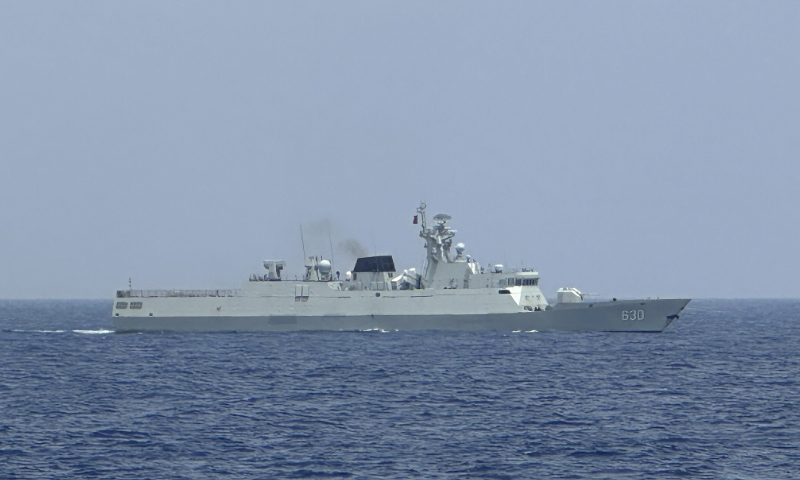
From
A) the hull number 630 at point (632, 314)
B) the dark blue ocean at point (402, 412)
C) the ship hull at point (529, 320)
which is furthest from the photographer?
the hull number 630 at point (632, 314)

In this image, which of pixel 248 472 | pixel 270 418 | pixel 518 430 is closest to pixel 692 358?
pixel 518 430

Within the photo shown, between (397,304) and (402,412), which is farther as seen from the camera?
(397,304)

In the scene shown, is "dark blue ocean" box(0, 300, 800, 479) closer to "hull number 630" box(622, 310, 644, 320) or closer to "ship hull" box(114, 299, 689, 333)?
"ship hull" box(114, 299, 689, 333)

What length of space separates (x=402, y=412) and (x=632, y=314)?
2771 cm

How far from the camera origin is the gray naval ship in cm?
5172

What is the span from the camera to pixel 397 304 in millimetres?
53000

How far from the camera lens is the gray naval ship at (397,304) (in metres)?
51.7

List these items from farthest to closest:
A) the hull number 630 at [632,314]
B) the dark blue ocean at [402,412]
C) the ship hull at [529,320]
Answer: the hull number 630 at [632,314] < the ship hull at [529,320] < the dark blue ocean at [402,412]

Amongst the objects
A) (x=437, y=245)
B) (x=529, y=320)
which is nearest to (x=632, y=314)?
(x=529, y=320)

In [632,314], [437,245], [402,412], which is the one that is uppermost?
[437,245]

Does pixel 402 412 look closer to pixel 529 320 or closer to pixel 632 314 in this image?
pixel 529 320

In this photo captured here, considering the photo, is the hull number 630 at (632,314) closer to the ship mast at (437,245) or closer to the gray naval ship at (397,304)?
the gray naval ship at (397,304)

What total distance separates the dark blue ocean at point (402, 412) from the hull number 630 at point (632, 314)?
4392 mm

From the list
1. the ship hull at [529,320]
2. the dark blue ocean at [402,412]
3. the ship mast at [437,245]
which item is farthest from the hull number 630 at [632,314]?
the ship mast at [437,245]
